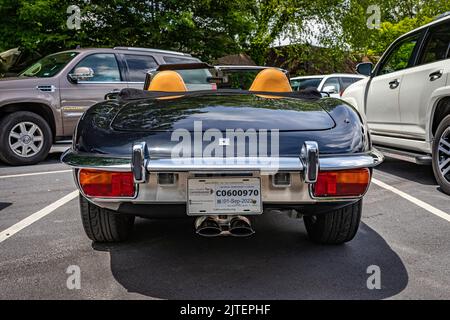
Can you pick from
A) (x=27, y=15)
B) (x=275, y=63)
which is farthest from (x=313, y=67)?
(x=27, y=15)

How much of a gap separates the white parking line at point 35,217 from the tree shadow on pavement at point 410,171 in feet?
12.7

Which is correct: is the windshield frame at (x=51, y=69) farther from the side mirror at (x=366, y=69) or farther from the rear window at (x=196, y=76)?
the side mirror at (x=366, y=69)

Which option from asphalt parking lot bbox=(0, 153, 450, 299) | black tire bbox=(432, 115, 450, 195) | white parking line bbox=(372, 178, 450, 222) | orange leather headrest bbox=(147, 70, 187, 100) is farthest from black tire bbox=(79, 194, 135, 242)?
black tire bbox=(432, 115, 450, 195)

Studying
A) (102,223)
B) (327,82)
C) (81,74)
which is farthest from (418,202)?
(327,82)

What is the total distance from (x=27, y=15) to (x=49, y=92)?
19.1 ft

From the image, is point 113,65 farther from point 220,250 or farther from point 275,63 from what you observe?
point 275,63

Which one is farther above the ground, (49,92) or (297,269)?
(49,92)

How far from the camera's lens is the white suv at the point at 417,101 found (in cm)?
507

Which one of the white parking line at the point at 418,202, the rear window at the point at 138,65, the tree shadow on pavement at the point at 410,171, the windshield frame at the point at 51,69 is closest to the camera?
the white parking line at the point at 418,202

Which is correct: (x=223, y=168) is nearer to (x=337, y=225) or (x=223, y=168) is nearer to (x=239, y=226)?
(x=239, y=226)

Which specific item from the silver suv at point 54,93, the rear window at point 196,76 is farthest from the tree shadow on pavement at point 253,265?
the silver suv at point 54,93

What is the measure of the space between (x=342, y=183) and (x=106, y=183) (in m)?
1.25

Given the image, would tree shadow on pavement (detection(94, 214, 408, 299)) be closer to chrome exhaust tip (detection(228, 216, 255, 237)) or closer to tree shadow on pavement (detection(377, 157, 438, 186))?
chrome exhaust tip (detection(228, 216, 255, 237))
